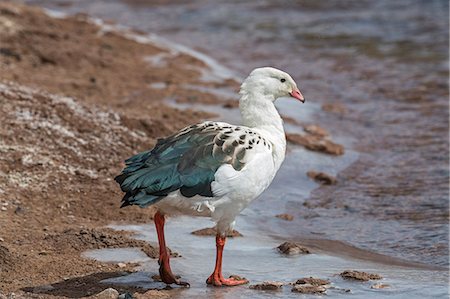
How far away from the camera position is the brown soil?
6328 millimetres

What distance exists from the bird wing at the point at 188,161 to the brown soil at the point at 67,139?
2.15 feet

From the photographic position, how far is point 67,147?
28.5 feet

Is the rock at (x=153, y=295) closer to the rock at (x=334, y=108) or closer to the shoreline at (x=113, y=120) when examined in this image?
the shoreline at (x=113, y=120)

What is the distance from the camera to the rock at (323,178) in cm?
970

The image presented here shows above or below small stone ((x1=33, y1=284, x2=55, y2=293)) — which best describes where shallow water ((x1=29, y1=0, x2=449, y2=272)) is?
above

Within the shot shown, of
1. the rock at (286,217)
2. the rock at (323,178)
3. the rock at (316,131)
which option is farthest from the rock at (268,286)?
the rock at (316,131)

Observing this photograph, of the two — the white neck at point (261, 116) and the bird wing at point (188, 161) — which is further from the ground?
the white neck at point (261, 116)

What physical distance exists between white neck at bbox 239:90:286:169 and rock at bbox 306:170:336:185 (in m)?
3.20

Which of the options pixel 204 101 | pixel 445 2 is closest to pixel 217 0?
pixel 445 2

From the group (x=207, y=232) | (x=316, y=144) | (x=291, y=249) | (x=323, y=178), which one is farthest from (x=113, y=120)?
(x=291, y=249)

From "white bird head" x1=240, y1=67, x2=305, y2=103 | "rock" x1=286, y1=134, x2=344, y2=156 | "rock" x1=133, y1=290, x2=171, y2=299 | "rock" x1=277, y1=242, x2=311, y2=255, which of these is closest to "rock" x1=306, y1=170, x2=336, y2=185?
"rock" x1=286, y1=134, x2=344, y2=156

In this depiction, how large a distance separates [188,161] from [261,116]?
0.81 meters

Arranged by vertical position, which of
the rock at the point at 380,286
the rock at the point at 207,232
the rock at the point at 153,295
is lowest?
the rock at the point at 153,295

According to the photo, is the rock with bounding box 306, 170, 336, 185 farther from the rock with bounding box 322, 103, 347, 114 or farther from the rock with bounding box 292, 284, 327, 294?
the rock with bounding box 292, 284, 327, 294
